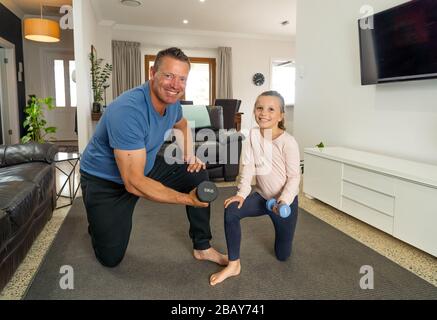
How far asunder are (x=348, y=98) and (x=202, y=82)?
209 inches

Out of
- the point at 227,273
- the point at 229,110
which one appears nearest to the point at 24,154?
the point at 227,273

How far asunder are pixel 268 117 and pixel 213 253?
78cm

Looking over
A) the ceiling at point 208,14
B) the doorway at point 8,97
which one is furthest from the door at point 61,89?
the ceiling at point 208,14

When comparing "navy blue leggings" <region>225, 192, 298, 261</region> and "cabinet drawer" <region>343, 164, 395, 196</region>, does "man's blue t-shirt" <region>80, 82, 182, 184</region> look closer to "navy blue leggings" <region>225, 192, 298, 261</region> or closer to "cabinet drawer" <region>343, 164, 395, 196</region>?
"navy blue leggings" <region>225, 192, 298, 261</region>

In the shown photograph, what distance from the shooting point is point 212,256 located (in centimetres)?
179

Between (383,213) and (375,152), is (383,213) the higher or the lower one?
the lower one

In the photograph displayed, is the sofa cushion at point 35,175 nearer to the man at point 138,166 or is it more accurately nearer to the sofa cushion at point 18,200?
the sofa cushion at point 18,200

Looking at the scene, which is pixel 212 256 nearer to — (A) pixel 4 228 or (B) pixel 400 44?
(A) pixel 4 228

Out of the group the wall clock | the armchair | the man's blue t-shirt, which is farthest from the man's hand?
the wall clock

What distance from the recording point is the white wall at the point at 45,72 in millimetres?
6941

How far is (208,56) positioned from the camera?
791 centimetres

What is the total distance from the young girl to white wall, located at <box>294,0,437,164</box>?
4.39 ft
